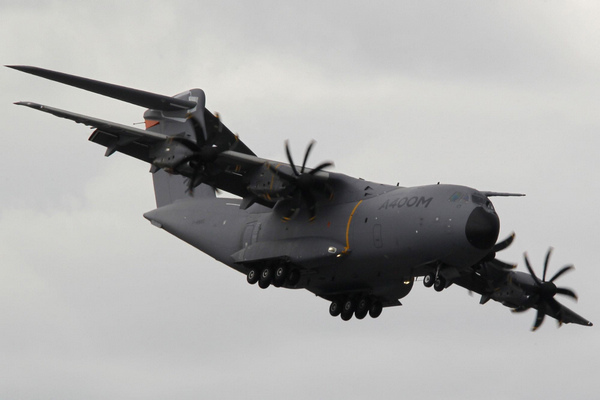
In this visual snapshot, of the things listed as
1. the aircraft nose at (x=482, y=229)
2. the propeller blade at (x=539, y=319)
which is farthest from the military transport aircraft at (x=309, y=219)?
the propeller blade at (x=539, y=319)

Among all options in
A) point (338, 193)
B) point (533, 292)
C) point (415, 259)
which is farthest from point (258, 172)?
point (533, 292)

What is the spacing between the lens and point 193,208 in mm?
38219

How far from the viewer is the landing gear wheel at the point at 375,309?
3609 cm

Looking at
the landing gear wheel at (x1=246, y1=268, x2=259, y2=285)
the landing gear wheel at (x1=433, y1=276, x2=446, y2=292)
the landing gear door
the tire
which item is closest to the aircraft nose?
the landing gear wheel at (x1=433, y1=276, x2=446, y2=292)

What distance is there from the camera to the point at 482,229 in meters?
31.8

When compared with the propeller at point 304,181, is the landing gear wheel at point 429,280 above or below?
below

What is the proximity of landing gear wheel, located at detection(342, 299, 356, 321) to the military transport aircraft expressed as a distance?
0.03 metres

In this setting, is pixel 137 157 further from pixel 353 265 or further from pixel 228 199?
pixel 353 265

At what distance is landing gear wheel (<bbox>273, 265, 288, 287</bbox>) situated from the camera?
34594mm

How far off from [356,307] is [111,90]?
959 centimetres

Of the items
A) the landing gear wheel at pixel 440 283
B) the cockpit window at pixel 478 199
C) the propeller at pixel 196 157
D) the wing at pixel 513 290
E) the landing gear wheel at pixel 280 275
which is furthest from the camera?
the wing at pixel 513 290

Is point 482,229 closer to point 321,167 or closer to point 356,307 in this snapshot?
point 321,167

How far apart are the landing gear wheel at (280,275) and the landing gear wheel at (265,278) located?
16cm

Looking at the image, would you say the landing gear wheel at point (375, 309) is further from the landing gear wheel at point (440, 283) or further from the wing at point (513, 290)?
the landing gear wheel at point (440, 283)
